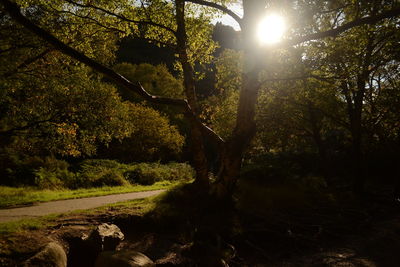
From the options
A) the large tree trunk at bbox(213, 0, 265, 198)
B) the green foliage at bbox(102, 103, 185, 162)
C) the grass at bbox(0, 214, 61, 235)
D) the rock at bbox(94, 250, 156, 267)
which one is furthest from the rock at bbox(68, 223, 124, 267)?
the green foliage at bbox(102, 103, 185, 162)

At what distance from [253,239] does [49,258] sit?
5589mm

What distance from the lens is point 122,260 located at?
17.9 feet

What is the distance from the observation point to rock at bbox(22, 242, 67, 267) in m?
5.02

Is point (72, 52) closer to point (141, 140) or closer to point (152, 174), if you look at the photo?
point (152, 174)

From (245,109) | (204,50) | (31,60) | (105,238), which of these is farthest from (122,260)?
(31,60)

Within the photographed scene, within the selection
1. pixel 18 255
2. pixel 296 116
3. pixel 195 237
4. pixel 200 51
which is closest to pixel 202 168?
pixel 195 237

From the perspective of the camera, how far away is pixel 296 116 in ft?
59.7

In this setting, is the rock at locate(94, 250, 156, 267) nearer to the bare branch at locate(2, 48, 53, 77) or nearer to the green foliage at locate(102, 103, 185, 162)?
the bare branch at locate(2, 48, 53, 77)

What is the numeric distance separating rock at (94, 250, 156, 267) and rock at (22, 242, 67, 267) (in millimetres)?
756

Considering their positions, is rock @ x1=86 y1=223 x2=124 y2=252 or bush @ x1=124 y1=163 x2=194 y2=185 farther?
bush @ x1=124 y1=163 x2=194 y2=185

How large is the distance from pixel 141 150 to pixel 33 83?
17.7 metres

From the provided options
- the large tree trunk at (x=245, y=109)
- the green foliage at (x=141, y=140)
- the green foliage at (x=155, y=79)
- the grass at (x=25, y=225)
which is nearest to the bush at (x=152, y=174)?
the green foliage at (x=141, y=140)

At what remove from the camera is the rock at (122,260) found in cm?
542

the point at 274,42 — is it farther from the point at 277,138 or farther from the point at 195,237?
the point at 277,138
